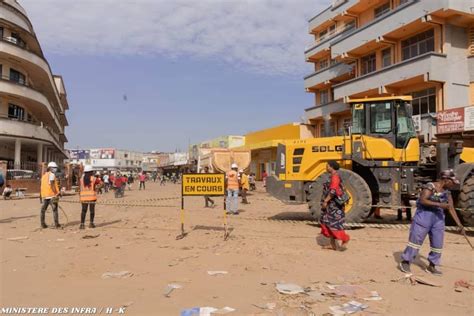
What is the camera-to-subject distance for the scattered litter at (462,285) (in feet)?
17.7

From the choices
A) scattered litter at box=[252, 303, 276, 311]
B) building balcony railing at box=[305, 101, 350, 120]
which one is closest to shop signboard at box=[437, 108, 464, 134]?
building balcony railing at box=[305, 101, 350, 120]

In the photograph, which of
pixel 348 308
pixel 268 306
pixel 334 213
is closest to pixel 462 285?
pixel 348 308

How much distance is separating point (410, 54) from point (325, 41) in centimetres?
1076

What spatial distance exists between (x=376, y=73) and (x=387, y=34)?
2.34 metres

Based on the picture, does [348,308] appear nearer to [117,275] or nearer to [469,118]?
[117,275]

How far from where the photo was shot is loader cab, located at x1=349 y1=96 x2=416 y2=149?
10102 mm

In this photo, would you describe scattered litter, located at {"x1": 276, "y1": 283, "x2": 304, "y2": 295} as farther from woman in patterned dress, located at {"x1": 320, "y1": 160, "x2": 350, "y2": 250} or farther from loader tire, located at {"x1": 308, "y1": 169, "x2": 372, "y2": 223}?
loader tire, located at {"x1": 308, "y1": 169, "x2": 372, "y2": 223}

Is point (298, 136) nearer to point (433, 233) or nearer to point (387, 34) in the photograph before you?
point (387, 34)

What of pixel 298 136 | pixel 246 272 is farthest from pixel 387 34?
→ pixel 246 272

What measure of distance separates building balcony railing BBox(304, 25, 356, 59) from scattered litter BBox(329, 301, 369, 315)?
29.4 meters

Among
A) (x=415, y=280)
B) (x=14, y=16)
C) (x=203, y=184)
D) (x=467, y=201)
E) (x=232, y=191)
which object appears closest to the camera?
(x=415, y=280)

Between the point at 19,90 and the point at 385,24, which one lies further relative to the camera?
the point at 19,90

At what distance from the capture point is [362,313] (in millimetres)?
4527

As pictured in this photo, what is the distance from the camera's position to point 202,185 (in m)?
9.25
